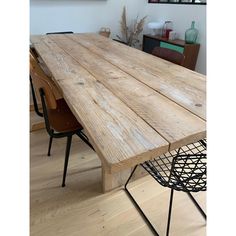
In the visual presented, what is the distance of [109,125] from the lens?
0.90 metres

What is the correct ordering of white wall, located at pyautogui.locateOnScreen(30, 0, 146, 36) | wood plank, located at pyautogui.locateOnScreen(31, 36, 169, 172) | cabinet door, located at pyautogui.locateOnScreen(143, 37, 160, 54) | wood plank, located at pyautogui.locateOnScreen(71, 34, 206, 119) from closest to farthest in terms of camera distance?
wood plank, located at pyautogui.locateOnScreen(31, 36, 169, 172) → wood plank, located at pyautogui.locateOnScreen(71, 34, 206, 119) → white wall, located at pyautogui.locateOnScreen(30, 0, 146, 36) → cabinet door, located at pyautogui.locateOnScreen(143, 37, 160, 54)

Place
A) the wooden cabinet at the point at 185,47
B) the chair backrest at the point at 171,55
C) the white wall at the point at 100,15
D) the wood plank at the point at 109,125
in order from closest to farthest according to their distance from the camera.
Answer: the wood plank at the point at 109,125 → the chair backrest at the point at 171,55 → the wooden cabinet at the point at 185,47 → the white wall at the point at 100,15

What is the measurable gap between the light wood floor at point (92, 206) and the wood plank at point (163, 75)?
0.71 meters

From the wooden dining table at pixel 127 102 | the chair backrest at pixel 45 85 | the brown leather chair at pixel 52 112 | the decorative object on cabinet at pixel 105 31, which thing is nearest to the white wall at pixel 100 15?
the decorative object on cabinet at pixel 105 31

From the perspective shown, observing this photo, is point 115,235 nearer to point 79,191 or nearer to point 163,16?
point 79,191

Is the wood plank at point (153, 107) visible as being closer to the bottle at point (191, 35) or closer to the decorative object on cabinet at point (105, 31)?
the bottle at point (191, 35)

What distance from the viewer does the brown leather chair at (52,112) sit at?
1.34 metres

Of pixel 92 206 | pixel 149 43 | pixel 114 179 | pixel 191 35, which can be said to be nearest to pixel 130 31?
pixel 149 43

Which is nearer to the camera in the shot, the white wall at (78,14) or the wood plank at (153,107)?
the wood plank at (153,107)

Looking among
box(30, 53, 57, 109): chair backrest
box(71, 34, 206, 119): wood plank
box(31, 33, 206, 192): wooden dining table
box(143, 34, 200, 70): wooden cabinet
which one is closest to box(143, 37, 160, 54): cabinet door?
box(143, 34, 200, 70): wooden cabinet

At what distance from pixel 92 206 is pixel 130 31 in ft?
11.0

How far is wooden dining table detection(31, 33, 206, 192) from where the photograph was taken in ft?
2.62

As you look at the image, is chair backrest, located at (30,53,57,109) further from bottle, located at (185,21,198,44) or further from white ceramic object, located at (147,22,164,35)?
white ceramic object, located at (147,22,164,35)
